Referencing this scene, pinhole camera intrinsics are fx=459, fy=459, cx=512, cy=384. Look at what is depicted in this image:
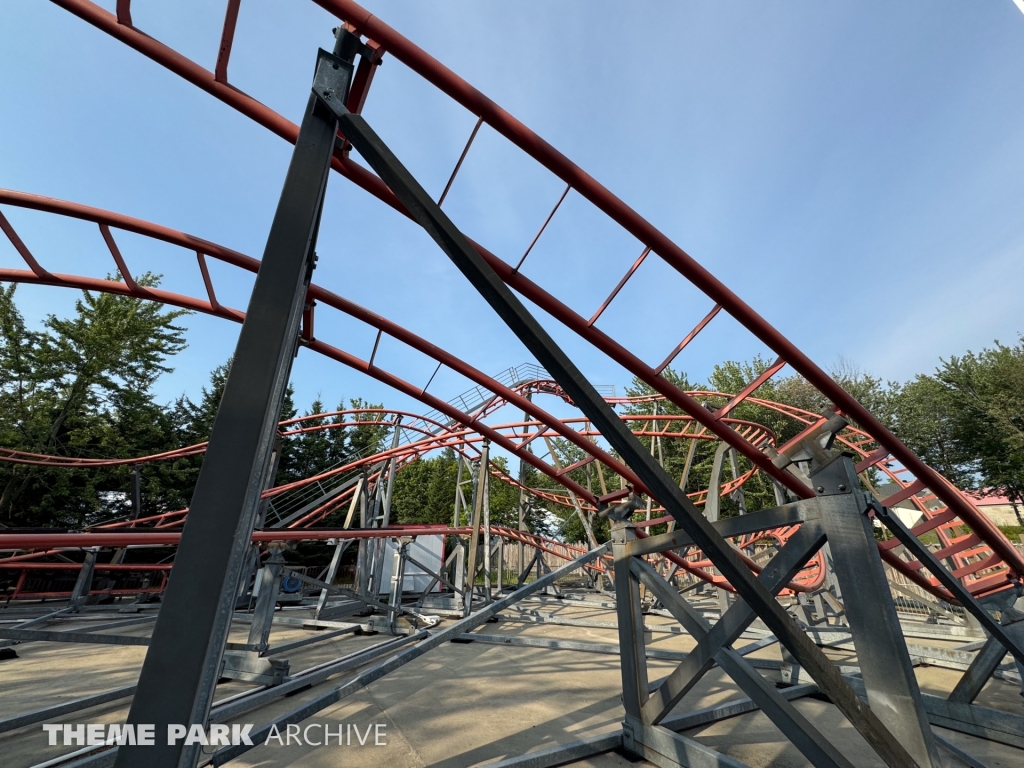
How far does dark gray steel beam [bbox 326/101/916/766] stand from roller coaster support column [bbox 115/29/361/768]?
392 mm

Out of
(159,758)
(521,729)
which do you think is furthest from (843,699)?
(521,729)

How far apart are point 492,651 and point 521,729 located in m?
3.42

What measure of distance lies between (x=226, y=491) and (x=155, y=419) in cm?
2861

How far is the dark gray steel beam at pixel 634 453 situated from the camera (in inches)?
71.4

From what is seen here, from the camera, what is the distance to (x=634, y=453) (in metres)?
1.82

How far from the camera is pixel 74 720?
4.04 meters

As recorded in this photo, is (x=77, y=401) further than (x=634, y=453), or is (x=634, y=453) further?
(x=77, y=401)

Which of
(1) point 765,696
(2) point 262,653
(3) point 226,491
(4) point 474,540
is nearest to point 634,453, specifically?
(3) point 226,491

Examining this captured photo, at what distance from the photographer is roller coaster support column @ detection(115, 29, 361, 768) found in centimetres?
118

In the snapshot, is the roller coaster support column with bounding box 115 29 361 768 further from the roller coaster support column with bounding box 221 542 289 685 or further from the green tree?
the green tree

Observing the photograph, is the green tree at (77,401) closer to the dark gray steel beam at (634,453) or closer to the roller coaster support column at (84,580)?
the roller coaster support column at (84,580)

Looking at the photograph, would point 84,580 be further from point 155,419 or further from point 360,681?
point 155,419

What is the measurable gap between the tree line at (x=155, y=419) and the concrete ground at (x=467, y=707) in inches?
252

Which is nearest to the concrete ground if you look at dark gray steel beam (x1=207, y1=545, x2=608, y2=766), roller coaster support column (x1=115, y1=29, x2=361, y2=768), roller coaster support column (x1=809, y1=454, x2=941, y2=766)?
dark gray steel beam (x1=207, y1=545, x2=608, y2=766)
